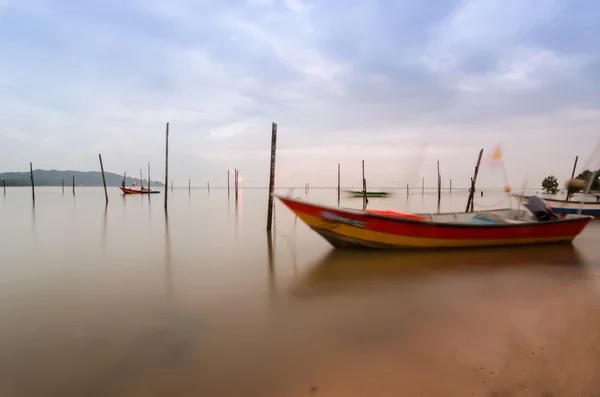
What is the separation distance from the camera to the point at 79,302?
5.46 metres

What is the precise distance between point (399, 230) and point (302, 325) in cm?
520

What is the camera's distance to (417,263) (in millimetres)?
8070

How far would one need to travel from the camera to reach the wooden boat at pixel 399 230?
28.3ft

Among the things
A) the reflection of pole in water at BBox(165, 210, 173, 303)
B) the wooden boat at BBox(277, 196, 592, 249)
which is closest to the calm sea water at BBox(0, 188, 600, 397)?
the reflection of pole in water at BBox(165, 210, 173, 303)

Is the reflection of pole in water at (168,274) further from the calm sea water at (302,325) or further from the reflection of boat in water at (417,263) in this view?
the reflection of boat in water at (417,263)

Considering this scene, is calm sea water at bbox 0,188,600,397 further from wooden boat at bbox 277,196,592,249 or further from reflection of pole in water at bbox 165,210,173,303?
wooden boat at bbox 277,196,592,249

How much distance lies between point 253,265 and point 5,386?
554 cm

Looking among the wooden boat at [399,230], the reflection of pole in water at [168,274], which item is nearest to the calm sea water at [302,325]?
the reflection of pole in water at [168,274]

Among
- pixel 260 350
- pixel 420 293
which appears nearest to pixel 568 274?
pixel 420 293

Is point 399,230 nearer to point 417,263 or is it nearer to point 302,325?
point 417,263

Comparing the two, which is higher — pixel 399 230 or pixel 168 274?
pixel 399 230

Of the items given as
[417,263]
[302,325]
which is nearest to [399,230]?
[417,263]

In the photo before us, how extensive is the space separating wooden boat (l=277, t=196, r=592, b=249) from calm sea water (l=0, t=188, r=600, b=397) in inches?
19.0

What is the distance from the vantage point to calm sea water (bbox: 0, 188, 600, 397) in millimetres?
3038
